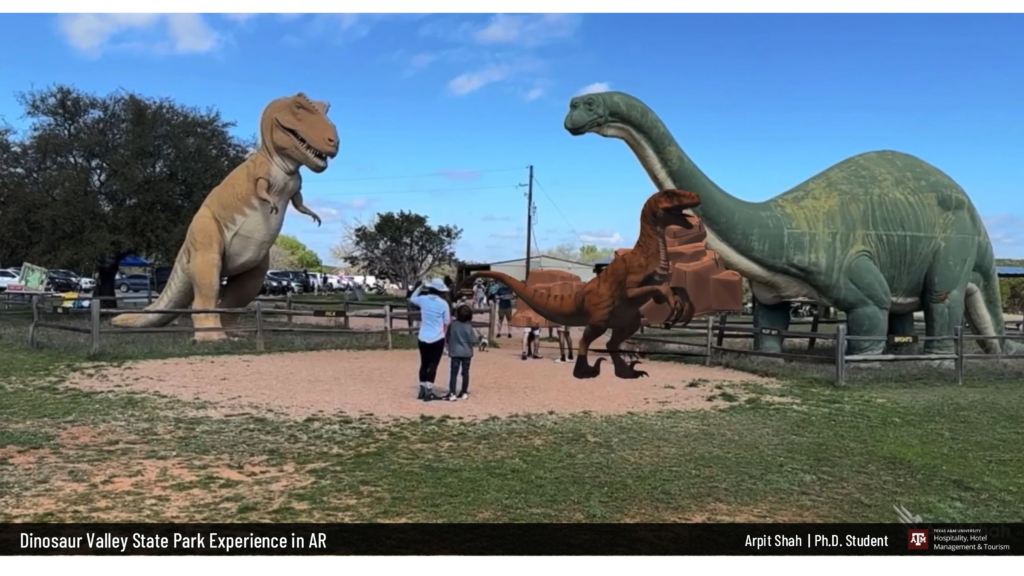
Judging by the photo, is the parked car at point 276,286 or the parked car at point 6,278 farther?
the parked car at point 276,286

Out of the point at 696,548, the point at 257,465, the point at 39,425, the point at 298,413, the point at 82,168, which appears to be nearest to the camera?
the point at 696,548

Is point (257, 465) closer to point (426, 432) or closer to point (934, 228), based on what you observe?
point (426, 432)

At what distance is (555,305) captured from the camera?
5598mm

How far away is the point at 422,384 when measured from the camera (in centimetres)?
813

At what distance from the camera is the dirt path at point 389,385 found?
7.69 meters

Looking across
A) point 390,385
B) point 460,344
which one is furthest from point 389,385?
point 460,344

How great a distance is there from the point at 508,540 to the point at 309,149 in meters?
10.4

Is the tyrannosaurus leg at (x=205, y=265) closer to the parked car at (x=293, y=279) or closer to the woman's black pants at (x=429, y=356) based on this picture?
the woman's black pants at (x=429, y=356)

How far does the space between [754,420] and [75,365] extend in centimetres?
831

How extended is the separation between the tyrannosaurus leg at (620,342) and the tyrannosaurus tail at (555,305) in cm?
25

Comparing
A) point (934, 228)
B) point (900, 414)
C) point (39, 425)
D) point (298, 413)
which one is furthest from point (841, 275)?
point (39, 425)

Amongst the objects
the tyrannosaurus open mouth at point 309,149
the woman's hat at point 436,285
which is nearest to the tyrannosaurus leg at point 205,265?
the tyrannosaurus open mouth at point 309,149

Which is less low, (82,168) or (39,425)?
(82,168)

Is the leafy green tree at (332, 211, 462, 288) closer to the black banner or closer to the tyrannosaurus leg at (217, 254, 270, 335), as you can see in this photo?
the tyrannosaurus leg at (217, 254, 270, 335)
